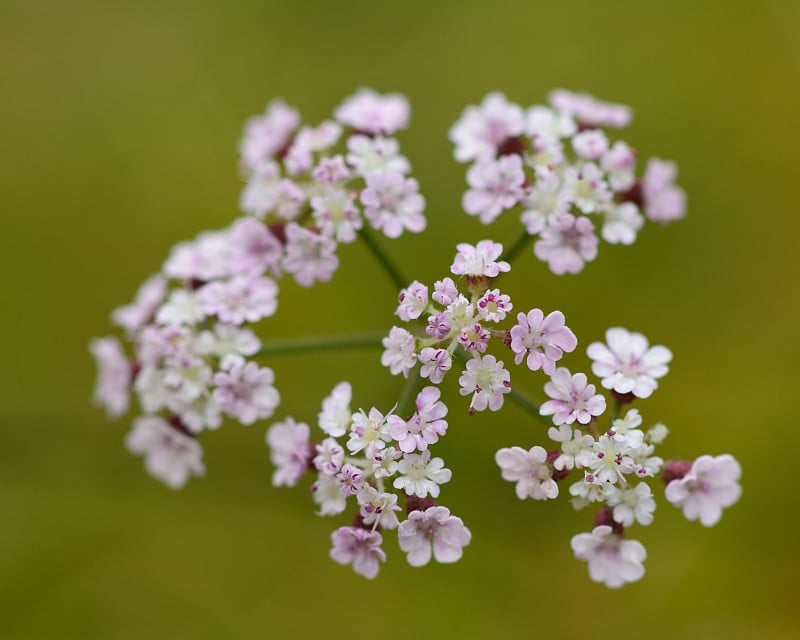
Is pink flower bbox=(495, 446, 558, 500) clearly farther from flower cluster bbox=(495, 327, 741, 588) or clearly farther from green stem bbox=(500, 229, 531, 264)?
green stem bbox=(500, 229, 531, 264)

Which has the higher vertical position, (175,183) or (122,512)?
(175,183)

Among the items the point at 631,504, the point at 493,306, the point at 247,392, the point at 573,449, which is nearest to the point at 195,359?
the point at 247,392

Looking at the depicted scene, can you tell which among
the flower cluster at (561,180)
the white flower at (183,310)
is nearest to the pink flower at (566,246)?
the flower cluster at (561,180)

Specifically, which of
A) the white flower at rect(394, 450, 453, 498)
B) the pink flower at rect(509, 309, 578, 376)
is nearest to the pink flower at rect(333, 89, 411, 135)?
the pink flower at rect(509, 309, 578, 376)

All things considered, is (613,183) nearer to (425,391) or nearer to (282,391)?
(425,391)

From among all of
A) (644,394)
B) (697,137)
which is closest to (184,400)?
(644,394)

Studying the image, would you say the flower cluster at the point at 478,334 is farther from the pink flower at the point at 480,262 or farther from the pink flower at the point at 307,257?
the pink flower at the point at 307,257
